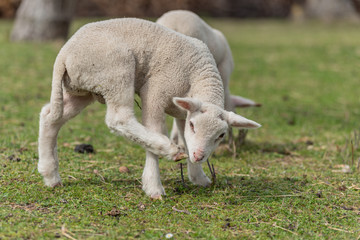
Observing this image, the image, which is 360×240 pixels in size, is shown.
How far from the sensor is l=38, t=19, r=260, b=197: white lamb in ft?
12.6

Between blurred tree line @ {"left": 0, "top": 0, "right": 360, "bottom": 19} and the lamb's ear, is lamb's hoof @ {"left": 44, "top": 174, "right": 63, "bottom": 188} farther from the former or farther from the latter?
blurred tree line @ {"left": 0, "top": 0, "right": 360, "bottom": 19}

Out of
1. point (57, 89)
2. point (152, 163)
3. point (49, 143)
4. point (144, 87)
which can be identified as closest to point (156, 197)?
point (152, 163)

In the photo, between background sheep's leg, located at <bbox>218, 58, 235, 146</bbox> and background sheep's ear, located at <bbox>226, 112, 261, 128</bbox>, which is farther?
background sheep's leg, located at <bbox>218, 58, 235, 146</bbox>

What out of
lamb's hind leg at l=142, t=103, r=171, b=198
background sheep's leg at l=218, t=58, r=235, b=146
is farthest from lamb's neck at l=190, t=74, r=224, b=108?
background sheep's leg at l=218, t=58, r=235, b=146

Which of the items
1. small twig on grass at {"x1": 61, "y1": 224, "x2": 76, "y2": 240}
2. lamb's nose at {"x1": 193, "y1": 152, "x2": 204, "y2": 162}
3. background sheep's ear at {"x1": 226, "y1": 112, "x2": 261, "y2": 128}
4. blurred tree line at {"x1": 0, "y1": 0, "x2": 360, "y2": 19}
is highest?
background sheep's ear at {"x1": 226, "y1": 112, "x2": 261, "y2": 128}

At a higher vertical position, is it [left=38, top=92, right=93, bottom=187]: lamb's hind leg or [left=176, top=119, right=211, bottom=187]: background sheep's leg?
[left=38, top=92, right=93, bottom=187]: lamb's hind leg

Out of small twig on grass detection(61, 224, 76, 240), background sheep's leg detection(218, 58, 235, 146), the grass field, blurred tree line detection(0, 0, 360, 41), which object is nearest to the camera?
small twig on grass detection(61, 224, 76, 240)

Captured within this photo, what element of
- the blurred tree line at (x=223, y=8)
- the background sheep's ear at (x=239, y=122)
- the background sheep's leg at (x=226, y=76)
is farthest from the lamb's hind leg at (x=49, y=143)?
the blurred tree line at (x=223, y=8)

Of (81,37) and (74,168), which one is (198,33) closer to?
(81,37)

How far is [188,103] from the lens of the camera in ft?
12.3

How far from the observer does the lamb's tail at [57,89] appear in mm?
4051

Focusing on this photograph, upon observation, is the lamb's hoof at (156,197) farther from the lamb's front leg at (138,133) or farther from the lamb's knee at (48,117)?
the lamb's knee at (48,117)

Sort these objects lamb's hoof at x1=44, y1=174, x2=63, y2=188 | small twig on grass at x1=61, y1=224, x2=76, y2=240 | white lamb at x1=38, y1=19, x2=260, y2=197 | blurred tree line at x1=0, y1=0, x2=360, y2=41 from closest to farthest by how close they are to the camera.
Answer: small twig on grass at x1=61, y1=224, x2=76, y2=240
white lamb at x1=38, y1=19, x2=260, y2=197
lamb's hoof at x1=44, y1=174, x2=63, y2=188
blurred tree line at x1=0, y1=0, x2=360, y2=41

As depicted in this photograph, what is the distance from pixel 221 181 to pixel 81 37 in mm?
1821
